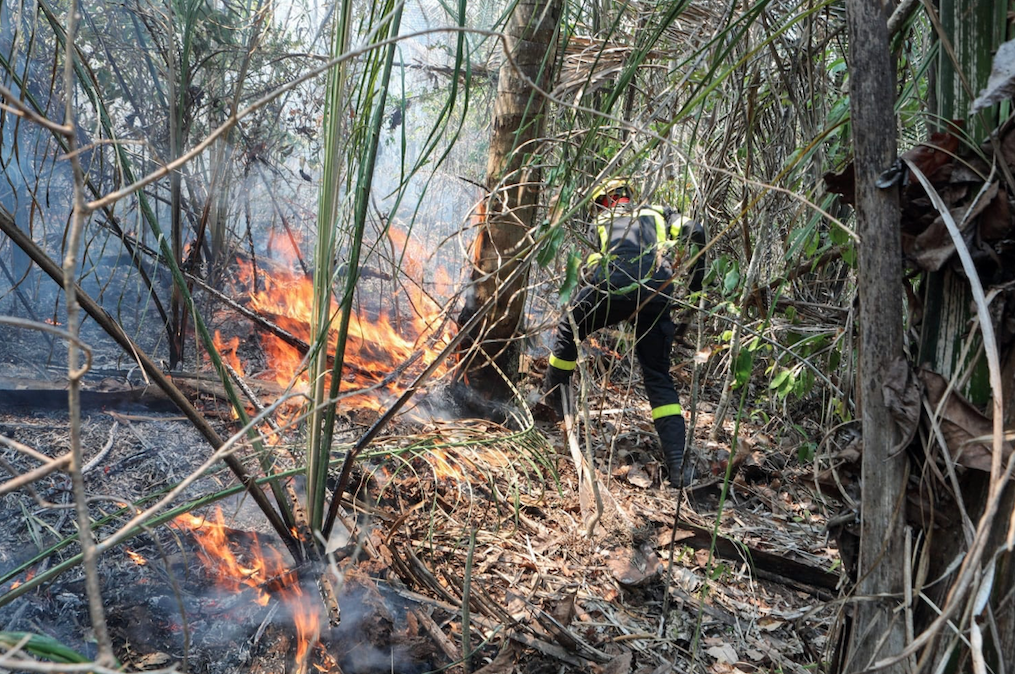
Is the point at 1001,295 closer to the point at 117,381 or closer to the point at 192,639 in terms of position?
the point at 192,639

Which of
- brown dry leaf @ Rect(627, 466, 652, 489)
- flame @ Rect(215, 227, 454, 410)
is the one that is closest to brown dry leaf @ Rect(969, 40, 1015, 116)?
flame @ Rect(215, 227, 454, 410)

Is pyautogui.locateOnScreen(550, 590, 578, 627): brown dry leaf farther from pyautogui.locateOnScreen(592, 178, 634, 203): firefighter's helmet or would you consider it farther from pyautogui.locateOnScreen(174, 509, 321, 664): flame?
pyautogui.locateOnScreen(592, 178, 634, 203): firefighter's helmet

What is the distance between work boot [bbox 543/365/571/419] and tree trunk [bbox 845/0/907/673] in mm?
2927

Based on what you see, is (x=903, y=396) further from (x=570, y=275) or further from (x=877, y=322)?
(x=570, y=275)

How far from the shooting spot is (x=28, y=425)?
99.3 inches

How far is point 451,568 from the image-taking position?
2.52m

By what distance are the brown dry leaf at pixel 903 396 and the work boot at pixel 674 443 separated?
2895 mm

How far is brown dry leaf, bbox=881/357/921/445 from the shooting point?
3.38 feet

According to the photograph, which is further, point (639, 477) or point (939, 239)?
point (639, 477)

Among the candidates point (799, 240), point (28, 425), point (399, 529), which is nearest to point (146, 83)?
point (28, 425)

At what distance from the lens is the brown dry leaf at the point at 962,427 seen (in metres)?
0.98

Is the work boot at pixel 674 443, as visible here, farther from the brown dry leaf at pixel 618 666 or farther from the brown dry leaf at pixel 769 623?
the brown dry leaf at pixel 618 666

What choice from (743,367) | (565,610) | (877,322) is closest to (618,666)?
(565,610)

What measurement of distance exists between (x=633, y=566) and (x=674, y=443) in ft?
4.10
